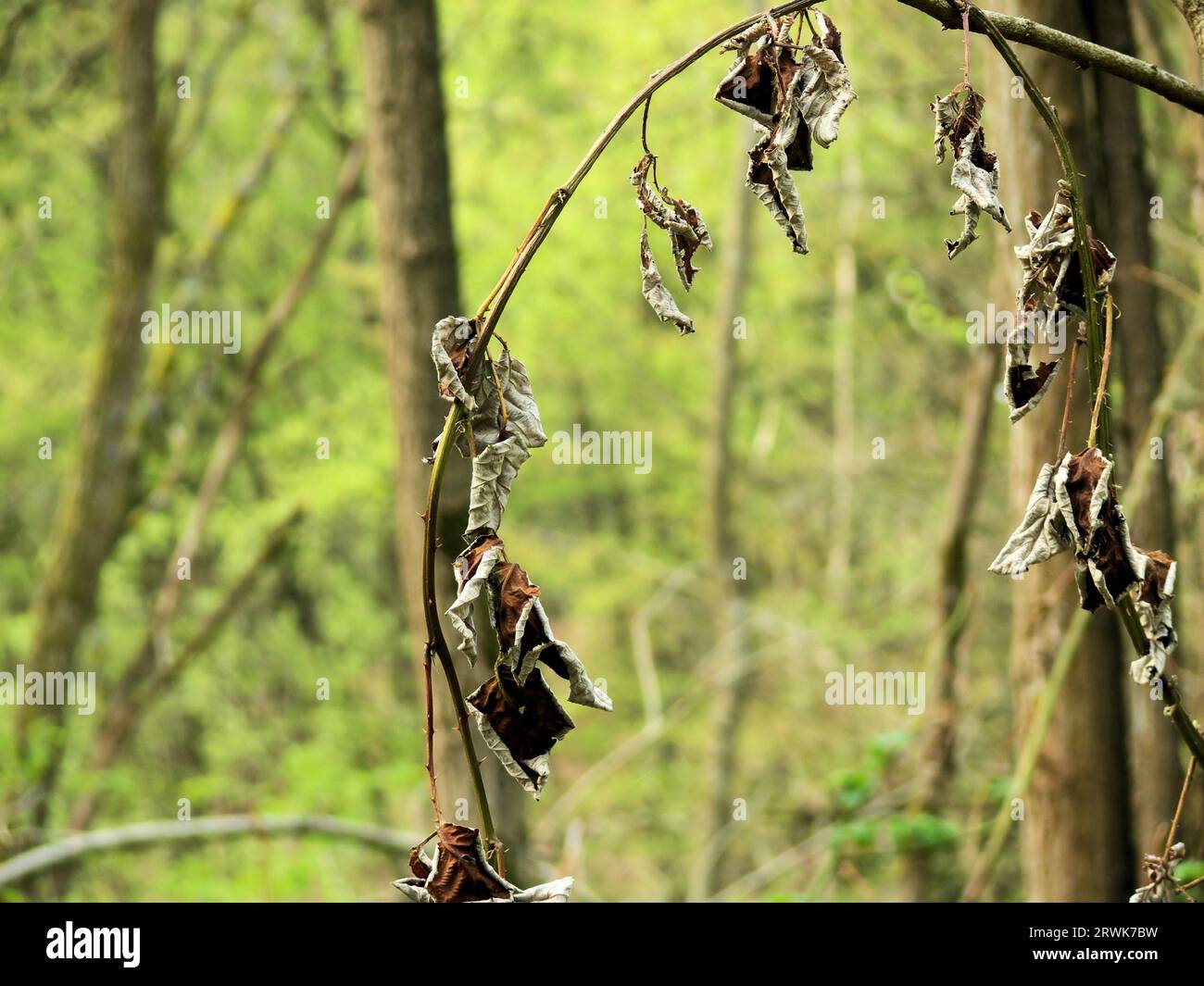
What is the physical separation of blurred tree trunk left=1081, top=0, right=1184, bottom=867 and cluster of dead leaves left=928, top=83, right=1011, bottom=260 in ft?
7.29

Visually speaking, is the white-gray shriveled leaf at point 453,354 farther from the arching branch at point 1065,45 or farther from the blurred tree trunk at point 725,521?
the blurred tree trunk at point 725,521

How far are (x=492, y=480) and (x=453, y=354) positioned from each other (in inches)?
5.0

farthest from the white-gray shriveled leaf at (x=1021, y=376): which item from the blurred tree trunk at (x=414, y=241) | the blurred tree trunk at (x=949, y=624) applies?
the blurred tree trunk at (x=949, y=624)

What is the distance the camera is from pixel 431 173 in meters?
3.87

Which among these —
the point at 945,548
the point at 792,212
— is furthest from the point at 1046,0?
the point at 945,548

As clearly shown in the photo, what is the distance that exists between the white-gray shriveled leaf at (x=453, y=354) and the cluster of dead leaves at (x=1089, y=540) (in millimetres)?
558

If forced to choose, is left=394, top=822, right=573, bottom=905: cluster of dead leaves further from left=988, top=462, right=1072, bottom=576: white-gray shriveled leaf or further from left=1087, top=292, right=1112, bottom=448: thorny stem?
left=1087, top=292, right=1112, bottom=448: thorny stem

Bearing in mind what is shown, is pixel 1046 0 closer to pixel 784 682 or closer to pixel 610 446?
pixel 784 682

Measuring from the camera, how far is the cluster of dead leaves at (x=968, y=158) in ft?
4.30

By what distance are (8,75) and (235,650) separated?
20.0ft

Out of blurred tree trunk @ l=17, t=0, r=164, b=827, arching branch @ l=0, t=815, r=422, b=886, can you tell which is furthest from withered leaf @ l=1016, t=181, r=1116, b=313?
blurred tree trunk @ l=17, t=0, r=164, b=827

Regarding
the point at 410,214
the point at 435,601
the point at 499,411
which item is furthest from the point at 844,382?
the point at 435,601

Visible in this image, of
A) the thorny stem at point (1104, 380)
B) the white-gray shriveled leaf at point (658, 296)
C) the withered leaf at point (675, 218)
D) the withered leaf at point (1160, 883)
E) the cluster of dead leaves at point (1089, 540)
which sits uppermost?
the withered leaf at point (675, 218)

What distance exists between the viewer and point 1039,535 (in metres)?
1.32
